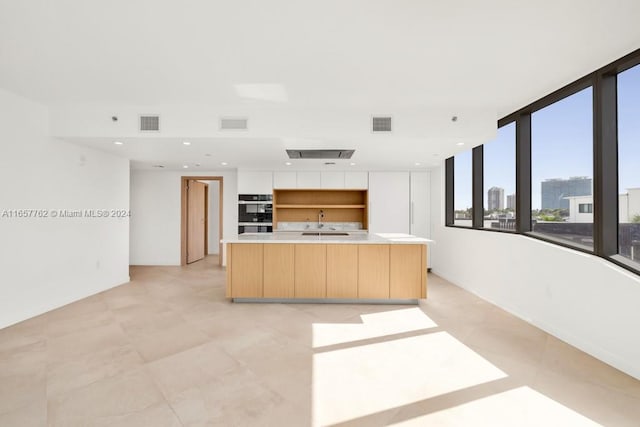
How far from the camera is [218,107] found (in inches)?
153

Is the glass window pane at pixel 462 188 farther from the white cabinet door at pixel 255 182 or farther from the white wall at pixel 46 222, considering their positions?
the white wall at pixel 46 222

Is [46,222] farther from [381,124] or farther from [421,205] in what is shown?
[421,205]

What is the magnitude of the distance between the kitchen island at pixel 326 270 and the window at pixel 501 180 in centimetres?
124

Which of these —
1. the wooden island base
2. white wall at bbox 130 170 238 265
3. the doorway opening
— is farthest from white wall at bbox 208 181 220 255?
the wooden island base

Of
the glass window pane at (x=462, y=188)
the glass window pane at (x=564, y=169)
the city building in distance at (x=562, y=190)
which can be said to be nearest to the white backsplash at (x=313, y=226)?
the glass window pane at (x=462, y=188)

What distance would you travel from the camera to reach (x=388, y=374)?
7.77 ft

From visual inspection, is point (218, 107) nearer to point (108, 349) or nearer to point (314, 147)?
point (314, 147)

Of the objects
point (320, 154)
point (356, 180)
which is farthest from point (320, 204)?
point (320, 154)

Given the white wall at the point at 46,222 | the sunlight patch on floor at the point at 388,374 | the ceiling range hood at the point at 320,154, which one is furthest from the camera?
the ceiling range hood at the point at 320,154

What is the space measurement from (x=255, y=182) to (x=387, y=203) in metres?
2.83

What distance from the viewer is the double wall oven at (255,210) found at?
21.4 ft

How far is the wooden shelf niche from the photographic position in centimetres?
683

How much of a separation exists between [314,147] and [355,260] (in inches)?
67.4

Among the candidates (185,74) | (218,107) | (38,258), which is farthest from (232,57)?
(38,258)
